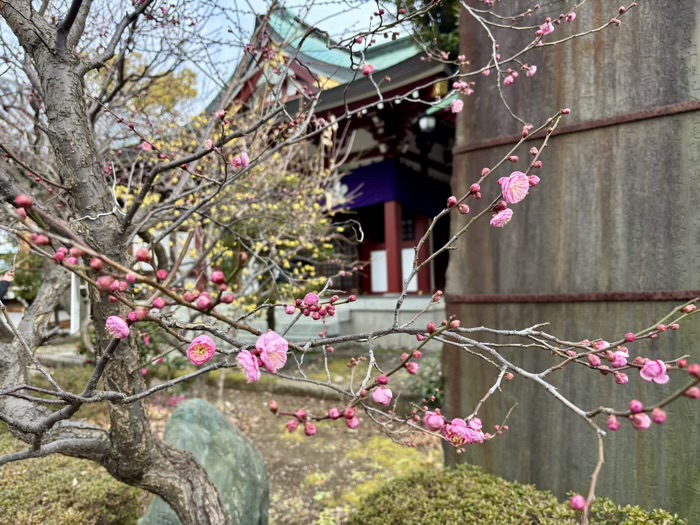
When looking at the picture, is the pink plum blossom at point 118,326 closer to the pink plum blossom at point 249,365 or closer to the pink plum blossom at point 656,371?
the pink plum blossom at point 249,365

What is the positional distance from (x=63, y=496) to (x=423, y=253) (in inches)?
304

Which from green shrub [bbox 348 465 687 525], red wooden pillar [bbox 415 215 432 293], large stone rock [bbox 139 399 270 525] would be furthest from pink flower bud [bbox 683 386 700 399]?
red wooden pillar [bbox 415 215 432 293]

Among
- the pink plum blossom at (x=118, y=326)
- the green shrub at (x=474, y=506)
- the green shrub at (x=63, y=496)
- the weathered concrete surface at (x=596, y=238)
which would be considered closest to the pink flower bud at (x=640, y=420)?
the pink plum blossom at (x=118, y=326)

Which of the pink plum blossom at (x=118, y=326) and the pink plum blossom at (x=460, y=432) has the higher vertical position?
the pink plum blossom at (x=118, y=326)

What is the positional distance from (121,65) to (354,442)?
4.20 m

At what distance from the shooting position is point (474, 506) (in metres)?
2.24

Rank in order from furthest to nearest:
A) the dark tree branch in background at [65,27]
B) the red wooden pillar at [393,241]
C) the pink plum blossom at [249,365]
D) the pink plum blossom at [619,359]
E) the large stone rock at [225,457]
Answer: the red wooden pillar at [393,241], the large stone rock at [225,457], the dark tree branch in background at [65,27], the pink plum blossom at [619,359], the pink plum blossom at [249,365]

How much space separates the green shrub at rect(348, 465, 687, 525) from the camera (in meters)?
2.10

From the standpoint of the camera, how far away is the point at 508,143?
2.72 meters

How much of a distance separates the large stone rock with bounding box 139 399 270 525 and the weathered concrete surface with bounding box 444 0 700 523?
134 cm

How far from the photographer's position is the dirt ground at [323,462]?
3.55 m

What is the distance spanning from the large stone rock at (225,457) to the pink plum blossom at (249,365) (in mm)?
2136

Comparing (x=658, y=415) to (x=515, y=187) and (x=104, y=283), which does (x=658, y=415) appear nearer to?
(x=515, y=187)

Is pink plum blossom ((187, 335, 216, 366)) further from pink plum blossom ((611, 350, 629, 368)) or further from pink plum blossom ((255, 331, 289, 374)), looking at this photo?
pink plum blossom ((611, 350, 629, 368))
